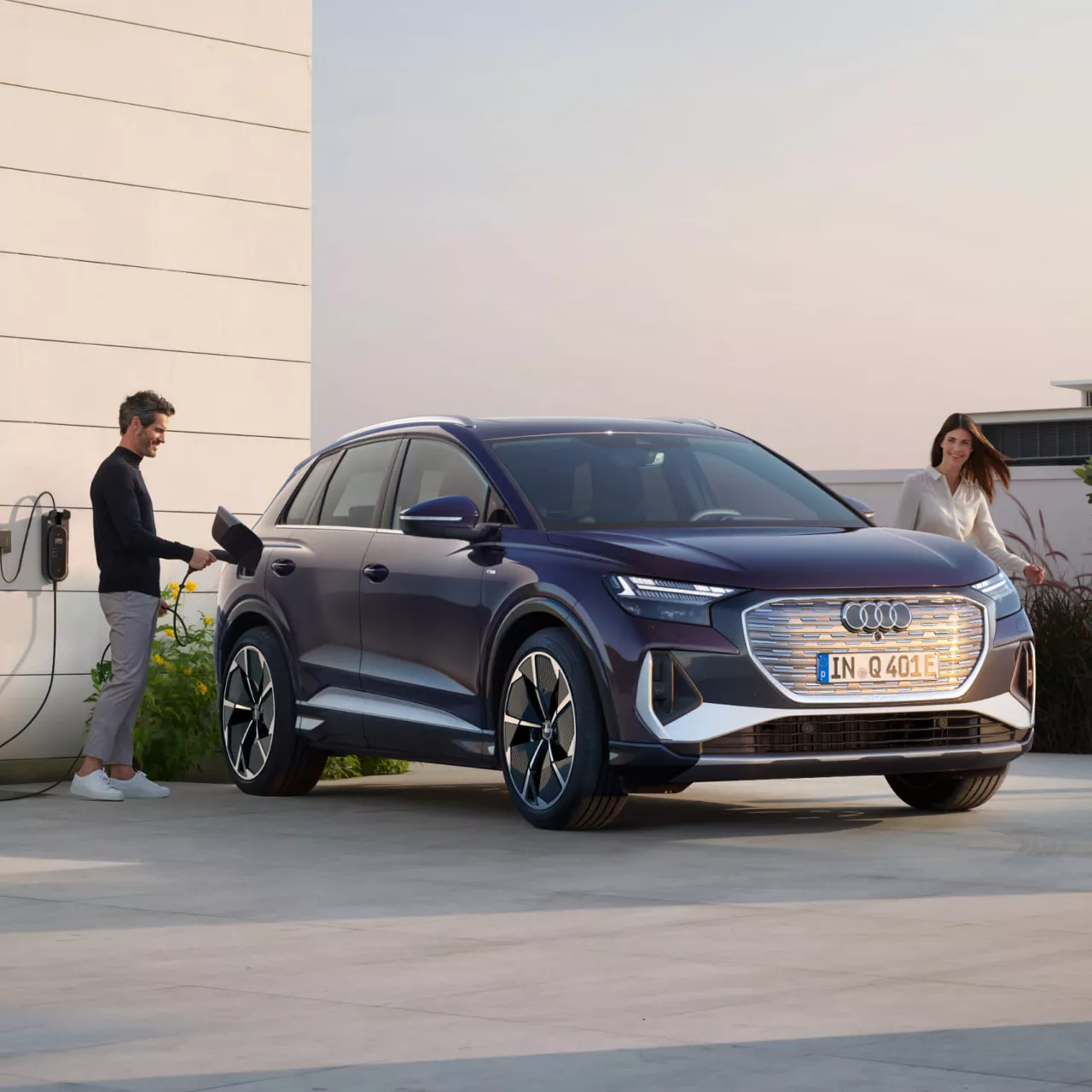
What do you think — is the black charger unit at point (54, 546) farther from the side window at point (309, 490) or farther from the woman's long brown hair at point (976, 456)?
the woman's long brown hair at point (976, 456)

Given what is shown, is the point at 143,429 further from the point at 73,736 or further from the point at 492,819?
the point at 492,819

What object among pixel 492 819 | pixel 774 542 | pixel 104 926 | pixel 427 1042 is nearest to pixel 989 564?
pixel 774 542

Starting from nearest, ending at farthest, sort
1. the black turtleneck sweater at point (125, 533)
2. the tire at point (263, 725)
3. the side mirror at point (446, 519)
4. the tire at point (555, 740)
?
the tire at point (555, 740)
the side mirror at point (446, 519)
the tire at point (263, 725)
the black turtleneck sweater at point (125, 533)

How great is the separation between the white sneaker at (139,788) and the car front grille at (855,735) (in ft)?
12.4

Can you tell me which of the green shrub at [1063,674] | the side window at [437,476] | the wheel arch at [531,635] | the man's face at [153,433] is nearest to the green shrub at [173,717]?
the man's face at [153,433]

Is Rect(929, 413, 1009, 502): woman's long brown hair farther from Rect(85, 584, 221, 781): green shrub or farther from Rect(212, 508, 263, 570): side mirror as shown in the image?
Rect(85, 584, 221, 781): green shrub

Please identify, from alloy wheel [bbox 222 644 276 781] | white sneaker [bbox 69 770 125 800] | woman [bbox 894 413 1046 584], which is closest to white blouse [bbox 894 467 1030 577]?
woman [bbox 894 413 1046 584]

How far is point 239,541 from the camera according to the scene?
460 inches

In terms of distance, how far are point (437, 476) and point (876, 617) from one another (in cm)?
246

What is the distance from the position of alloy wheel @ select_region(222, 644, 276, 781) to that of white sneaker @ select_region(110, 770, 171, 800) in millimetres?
400

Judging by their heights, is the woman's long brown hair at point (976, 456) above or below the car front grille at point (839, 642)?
above

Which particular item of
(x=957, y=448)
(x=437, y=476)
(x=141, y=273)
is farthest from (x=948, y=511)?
(x=141, y=273)

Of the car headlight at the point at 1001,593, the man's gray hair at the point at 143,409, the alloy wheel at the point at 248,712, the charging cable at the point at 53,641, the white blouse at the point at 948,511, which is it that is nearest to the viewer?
the car headlight at the point at 1001,593

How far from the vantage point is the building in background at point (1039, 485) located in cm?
2069
